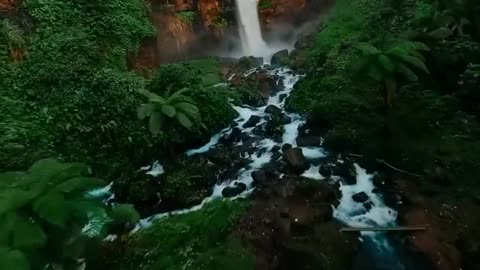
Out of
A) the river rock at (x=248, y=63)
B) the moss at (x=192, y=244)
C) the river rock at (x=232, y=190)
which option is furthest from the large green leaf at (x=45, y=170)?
the river rock at (x=248, y=63)

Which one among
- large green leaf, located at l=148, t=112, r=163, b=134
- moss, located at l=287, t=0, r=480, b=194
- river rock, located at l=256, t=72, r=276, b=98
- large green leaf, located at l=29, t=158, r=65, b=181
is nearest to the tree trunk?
moss, located at l=287, t=0, r=480, b=194

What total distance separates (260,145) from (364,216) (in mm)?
2760

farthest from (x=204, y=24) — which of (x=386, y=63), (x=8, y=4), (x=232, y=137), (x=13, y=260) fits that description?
(x=13, y=260)

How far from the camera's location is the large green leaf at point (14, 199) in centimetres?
353

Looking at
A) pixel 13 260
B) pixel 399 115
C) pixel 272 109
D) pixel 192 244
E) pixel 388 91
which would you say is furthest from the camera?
pixel 272 109

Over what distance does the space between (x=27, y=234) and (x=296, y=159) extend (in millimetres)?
4922

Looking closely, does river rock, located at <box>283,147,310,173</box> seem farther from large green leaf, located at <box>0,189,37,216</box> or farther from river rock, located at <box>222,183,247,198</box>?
large green leaf, located at <box>0,189,37,216</box>

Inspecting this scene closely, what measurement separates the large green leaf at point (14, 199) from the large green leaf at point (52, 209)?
0.33 feet

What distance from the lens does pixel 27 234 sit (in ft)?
11.0

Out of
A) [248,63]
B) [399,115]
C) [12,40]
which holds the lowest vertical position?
[399,115]

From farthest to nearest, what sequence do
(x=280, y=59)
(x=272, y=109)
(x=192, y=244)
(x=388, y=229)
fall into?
(x=280, y=59) < (x=272, y=109) < (x=388, y=229) < (x=192, y=244)

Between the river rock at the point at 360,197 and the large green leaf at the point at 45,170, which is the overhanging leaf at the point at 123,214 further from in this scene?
the river rock at the point at 360,197

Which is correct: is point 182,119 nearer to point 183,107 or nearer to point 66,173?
point 183,107

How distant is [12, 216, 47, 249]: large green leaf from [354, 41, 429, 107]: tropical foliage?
5.71 meters
